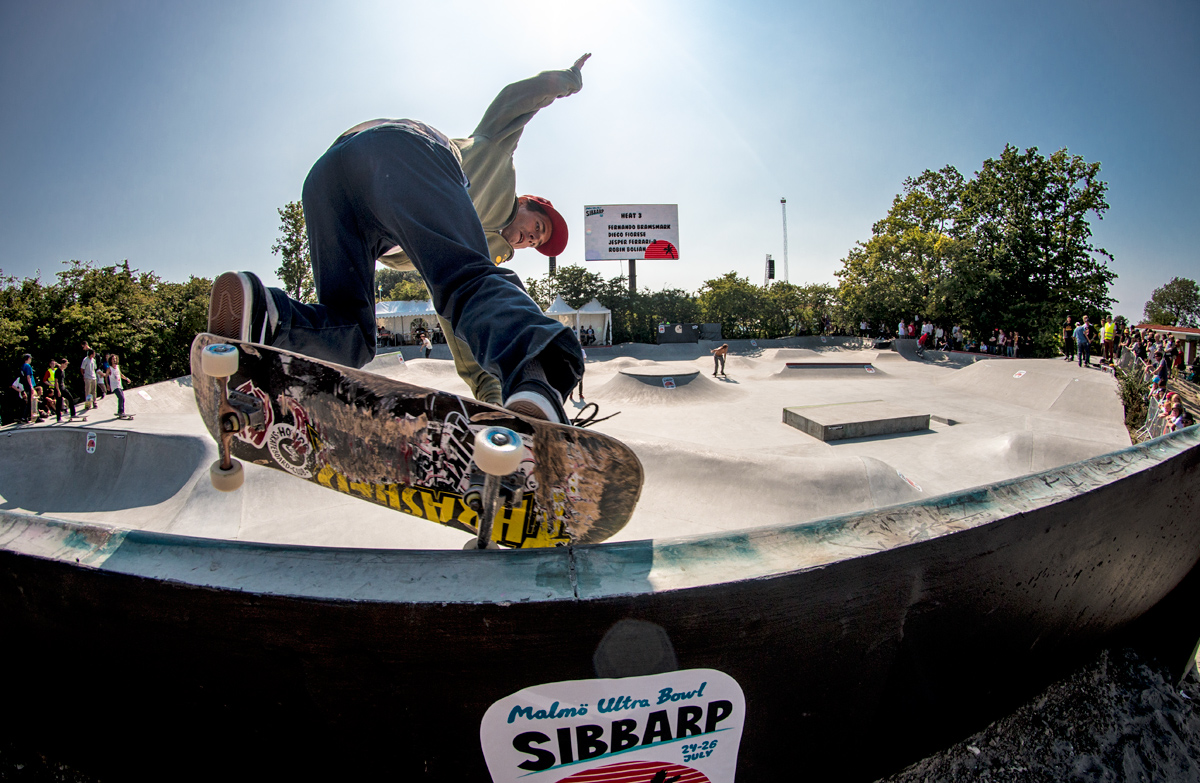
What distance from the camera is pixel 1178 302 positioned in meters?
85.6

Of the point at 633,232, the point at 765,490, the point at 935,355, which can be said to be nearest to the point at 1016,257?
the point at 935,355

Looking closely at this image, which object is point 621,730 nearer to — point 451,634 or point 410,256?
point 451,634

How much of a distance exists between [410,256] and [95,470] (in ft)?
26.5

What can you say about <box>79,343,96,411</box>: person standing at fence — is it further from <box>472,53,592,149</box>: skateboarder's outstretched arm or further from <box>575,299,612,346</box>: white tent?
<box>575,299,612,346</box>: white tent

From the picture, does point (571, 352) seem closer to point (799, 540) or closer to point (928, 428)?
point (799, 540)

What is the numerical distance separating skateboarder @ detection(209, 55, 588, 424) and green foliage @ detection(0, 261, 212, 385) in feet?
41.1

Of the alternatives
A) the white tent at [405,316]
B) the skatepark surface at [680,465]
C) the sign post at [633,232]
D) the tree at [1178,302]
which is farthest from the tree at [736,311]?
the tree at [1178,302]

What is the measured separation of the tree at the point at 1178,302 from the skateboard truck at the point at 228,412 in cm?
11902

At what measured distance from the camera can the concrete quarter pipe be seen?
68 centimetres

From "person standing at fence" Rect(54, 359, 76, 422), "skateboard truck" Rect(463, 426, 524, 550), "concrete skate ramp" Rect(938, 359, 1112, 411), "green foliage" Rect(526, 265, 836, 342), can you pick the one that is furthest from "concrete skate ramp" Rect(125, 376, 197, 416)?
"green foliage" Rect(526, 265, 836, 342)

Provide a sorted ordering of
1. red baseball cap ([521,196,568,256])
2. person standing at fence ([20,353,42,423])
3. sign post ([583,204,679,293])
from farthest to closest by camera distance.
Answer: sign post ([583,204,679,293]) < person standing at fence ([20,353,42,423]) < red baseball cap ([521,196,568,256])

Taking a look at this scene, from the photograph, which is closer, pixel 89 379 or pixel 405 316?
pixel 89 379

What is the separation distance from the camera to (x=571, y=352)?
1.26m

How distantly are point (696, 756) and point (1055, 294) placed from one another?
28324mm
